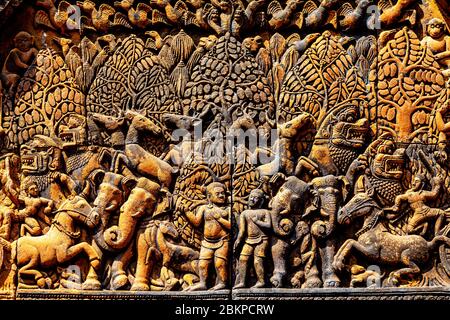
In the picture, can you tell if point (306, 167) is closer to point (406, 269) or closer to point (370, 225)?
point (370, 225)

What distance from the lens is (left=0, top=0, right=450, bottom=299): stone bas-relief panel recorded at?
7.86 m

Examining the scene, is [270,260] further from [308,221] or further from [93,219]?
[93,219]

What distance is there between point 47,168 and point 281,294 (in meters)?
1.82

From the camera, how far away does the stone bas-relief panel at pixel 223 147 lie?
7.86m

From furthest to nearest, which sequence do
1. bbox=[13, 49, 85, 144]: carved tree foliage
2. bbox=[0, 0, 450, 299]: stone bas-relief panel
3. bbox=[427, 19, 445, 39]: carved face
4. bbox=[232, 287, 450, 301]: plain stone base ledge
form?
bbox=[13, 49, 85, 144]: carved tree foliage, bbox=[427, 19, 445, 39]: carved face, bbox=[0, 0, 450, 299]: stone bas-relief panel, bbox=[232, 287, 450, 301]: plain stone base ledge

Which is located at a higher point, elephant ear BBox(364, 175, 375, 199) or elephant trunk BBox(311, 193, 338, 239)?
elephant ear BBox(364, 175, 375, 199)

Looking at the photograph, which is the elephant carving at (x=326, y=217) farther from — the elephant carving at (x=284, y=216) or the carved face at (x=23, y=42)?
the carved face at (x=23, y=42)

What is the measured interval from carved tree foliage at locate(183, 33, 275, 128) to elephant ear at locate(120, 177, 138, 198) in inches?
24.9

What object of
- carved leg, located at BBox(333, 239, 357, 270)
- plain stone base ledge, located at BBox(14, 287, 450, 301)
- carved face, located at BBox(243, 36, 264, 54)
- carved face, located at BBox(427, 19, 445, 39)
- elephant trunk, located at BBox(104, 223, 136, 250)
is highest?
carved face, located at BBox(427, 19, 445, 39)

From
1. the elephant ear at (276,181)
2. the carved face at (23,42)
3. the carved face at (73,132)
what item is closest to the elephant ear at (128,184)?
the carved face at (73,132)

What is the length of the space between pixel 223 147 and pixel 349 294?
51.4 inches

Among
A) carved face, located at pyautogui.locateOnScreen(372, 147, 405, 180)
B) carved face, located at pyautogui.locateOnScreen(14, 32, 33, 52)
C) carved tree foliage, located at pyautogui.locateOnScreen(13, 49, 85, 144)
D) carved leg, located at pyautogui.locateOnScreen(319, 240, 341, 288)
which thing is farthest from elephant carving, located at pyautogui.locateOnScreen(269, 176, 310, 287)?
carved face, located at pyautogui.locateOnScreen(14, 32, 33, 52)

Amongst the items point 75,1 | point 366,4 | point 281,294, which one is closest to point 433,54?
A: point 366,4

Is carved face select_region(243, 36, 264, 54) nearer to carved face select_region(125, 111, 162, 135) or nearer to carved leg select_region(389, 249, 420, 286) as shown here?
carved face select_region(125, 111, 162, 135)
